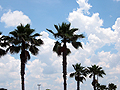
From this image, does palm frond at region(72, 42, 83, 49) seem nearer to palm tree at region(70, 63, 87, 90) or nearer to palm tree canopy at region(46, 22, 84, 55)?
palm tree canopy at region(46, 22, 84, 55)

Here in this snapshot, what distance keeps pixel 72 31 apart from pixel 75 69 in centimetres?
2165

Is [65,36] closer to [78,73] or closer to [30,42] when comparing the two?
[30,42]

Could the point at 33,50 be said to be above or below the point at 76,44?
below

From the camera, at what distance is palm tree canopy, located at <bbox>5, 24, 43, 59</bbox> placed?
28953mm

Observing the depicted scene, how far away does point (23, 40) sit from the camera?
28.6 m

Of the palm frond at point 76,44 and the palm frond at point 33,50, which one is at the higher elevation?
the palm frond at point 76,44

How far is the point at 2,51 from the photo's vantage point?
30641 millimetres

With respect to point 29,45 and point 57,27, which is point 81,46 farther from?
point 29,45

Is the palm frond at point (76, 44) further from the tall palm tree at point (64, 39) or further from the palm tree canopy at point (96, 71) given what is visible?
the palm tree canopy at point (96, 71)

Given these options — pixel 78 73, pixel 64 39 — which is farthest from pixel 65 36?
pixel 78 73

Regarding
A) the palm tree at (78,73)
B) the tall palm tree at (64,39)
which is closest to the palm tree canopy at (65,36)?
the tall palm tree at (64,39)

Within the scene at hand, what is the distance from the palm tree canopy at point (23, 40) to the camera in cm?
2895

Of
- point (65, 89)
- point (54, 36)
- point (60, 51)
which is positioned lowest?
point (65, 89)

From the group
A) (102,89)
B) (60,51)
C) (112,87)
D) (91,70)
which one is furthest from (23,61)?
(112,87)
